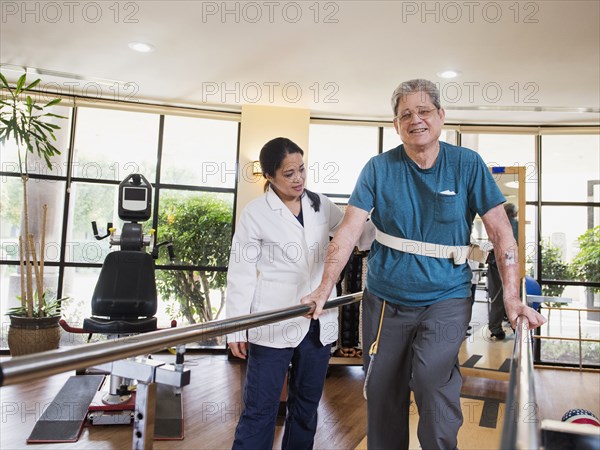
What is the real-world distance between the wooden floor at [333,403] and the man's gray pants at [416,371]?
119cm

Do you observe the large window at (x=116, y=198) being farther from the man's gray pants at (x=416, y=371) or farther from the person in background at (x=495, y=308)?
the man's gray pants at (x=416, y=371)

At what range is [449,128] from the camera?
6.27m

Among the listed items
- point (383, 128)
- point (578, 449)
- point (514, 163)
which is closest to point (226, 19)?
point (383, 128)

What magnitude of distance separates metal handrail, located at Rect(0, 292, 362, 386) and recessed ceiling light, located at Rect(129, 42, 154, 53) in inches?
136

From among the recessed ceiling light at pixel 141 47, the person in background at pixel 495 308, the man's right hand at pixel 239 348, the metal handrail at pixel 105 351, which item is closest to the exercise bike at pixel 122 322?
the recessed ceiling light at pixel 141 47

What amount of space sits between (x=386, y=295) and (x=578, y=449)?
38.9 inches

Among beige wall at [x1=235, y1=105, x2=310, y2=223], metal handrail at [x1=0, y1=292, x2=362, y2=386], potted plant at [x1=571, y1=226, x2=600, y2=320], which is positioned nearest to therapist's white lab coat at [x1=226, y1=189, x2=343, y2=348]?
metal handrail at [x1=0, y1=292, x2=362, y2=386]

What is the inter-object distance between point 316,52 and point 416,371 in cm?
326

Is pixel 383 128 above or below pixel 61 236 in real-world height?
above

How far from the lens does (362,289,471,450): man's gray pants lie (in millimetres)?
1613

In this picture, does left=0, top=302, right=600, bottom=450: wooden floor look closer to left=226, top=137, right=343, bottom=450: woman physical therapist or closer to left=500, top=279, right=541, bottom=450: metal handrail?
left=226, top=137, right=343, bottom=450: woman physical therapist

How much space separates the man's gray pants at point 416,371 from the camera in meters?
1.61

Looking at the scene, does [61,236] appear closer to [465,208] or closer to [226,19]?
[226,19]

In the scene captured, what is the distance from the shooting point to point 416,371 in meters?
1.63
